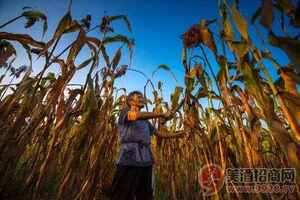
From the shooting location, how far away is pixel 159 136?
2486mm

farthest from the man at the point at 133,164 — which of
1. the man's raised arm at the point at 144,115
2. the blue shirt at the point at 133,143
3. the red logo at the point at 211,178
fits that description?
the red logo at the point at 211,178

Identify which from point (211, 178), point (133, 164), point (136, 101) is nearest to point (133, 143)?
point (133, 164)

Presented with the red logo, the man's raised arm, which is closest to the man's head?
the man's raised arm

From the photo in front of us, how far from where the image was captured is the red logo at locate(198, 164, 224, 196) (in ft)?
5.57

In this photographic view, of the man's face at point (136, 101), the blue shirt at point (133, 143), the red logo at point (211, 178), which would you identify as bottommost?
the red logo at point (211, 178)

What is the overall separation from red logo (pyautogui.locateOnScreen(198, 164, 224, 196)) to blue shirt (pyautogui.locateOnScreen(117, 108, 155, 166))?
53 centimetres

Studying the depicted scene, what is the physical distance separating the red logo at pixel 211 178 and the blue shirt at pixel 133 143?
53 centimetres

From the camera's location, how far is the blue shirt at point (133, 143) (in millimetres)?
2159

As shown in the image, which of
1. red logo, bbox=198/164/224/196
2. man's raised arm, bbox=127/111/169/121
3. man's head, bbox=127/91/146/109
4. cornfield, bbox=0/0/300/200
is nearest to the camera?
cornfield, bbox=0/0/300/200

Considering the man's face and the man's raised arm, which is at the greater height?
the man's face

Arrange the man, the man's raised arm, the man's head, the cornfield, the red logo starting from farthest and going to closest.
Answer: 1. the man's head
2. the man
3. the man's raised arm
4. the red logo
5. the cornfield

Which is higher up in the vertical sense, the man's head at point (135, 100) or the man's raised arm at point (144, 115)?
the man's head at point (135, 100)

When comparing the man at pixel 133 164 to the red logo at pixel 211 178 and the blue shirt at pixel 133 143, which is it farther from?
the red logo at pixel 211 178

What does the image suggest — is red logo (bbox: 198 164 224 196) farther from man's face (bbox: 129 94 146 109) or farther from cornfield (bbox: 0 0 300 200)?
man's face (bbox: 129 94 146 109)
